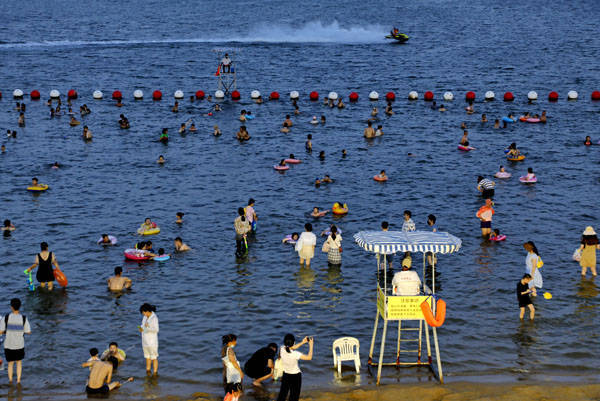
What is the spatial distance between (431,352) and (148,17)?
168m

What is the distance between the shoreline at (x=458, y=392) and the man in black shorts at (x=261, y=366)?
0.44 m

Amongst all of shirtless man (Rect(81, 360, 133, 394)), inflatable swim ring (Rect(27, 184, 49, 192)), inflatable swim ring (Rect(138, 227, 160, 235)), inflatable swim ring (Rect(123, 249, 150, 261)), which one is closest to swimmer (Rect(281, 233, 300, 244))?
inflatable swim ring (Rect(138, 227, 160, 235))

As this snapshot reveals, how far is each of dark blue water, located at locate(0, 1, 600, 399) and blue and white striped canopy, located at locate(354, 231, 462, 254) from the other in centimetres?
382

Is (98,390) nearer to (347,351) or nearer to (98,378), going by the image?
(98,378)

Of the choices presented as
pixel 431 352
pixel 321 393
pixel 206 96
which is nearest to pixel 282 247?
pixel 431 352

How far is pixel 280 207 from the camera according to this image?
4016 centimetres

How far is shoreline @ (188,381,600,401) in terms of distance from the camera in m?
19.7

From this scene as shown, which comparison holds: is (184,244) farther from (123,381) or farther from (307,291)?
(123,381)

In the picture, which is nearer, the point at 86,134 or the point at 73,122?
the point at 86,134

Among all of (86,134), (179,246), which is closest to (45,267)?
(179,246)

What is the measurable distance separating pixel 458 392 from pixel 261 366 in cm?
548

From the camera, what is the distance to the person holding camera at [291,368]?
18.3 metres

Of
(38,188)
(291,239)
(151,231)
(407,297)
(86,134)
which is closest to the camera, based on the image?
(407,297)

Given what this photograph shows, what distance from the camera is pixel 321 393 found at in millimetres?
20328
